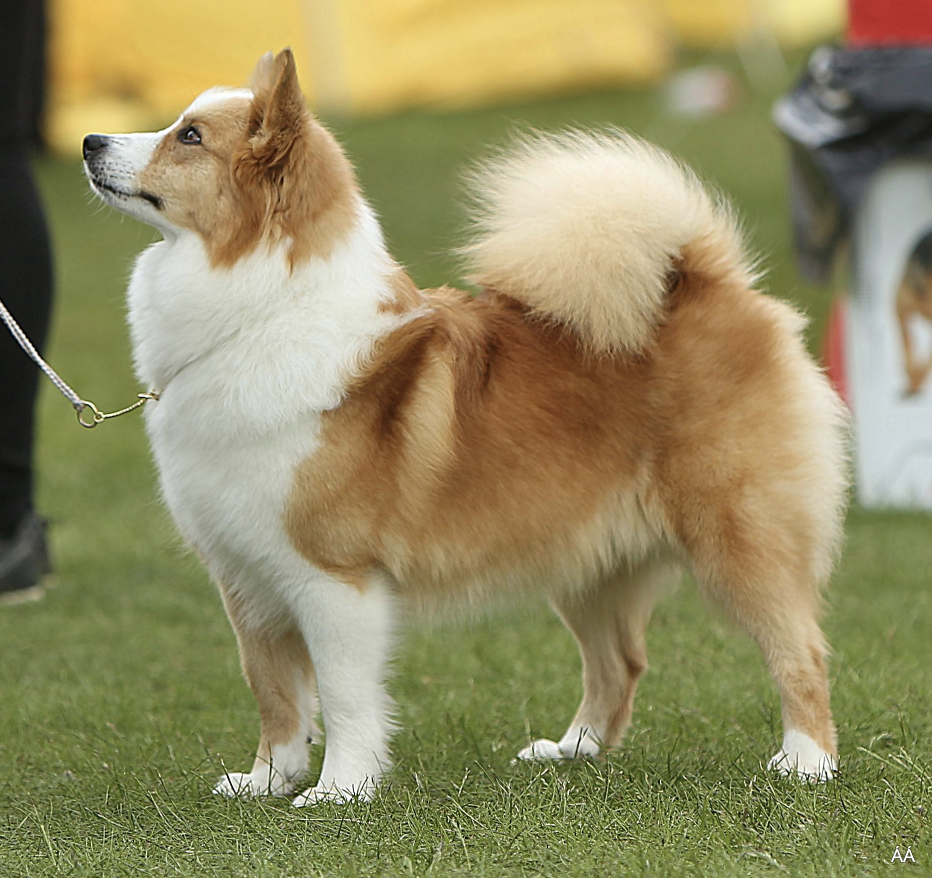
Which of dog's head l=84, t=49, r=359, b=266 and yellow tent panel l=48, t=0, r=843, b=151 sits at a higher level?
dog's head l=84, t=49, r=359, b=266

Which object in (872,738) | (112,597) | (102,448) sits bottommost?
(102,448)

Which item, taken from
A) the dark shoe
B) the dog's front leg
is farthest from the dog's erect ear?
the dark shoe

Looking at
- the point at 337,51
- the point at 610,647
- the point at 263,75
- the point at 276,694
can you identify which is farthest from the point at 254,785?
the point at 337,51

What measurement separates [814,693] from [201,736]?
4.75ft

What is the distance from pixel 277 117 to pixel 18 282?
5.83 ft

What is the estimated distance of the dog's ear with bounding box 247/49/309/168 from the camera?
2662mm

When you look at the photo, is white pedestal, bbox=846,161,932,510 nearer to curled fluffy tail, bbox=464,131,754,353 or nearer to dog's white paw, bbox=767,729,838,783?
curled fluffy tail, bbox=464,131,754,353

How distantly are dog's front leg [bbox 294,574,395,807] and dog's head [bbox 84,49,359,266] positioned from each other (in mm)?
684

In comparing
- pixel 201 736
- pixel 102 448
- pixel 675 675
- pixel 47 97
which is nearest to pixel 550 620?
pixel 675 675

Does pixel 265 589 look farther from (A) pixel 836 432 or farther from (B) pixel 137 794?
(A) pixel 836 432

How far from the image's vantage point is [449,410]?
2.83 metres

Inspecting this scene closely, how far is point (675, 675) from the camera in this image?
3723 millimetres

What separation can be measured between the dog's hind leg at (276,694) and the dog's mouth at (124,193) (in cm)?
83

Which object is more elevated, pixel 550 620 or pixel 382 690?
pixel 382 690
